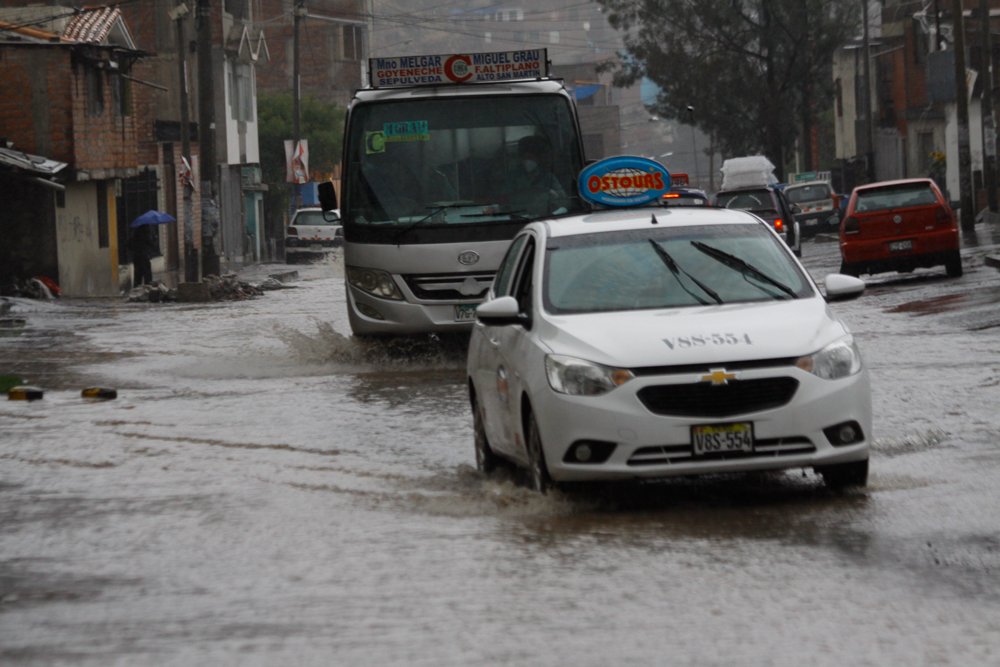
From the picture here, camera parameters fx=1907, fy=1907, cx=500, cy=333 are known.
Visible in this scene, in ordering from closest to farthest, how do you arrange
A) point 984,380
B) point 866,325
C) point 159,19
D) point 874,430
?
point 874,430
point 984,380
point 866,325
point 159,19

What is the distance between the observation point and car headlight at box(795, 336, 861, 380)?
954 centimetres

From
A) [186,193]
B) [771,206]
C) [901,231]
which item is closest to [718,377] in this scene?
[901,231]

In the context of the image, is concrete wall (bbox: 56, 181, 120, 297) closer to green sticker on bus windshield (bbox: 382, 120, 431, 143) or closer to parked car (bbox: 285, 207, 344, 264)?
parked car (bbox: 285, 207, 344, 264)

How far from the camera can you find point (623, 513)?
9523 millimetres

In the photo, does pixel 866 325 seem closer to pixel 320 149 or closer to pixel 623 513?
pixel 623 513

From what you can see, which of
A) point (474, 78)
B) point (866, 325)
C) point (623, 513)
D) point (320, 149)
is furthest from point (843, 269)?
point (320, 149)

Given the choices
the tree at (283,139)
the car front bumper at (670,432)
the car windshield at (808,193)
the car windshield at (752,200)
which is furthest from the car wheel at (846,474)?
the tree at (283,139)

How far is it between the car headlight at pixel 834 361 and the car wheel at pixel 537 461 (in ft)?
4.47

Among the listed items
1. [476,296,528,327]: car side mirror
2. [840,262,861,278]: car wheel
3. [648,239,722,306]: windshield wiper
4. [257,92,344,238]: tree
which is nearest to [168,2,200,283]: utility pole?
[840,262,861,278]: car wheel

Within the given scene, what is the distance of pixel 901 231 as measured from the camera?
29.8 m

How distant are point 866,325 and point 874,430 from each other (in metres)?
9.91

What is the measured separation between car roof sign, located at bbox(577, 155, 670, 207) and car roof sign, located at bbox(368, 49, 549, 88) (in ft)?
11.4

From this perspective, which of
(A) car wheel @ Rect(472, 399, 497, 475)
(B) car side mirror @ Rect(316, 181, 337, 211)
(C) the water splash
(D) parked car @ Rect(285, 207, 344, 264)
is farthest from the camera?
(D) parked car @ Rect(285, 207, 344, 264)

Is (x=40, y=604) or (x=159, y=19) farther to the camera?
(x=159, y=19)
